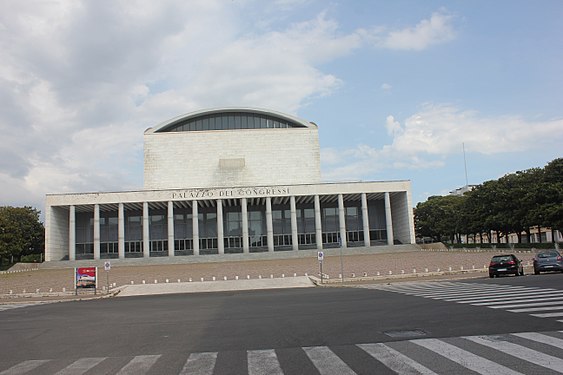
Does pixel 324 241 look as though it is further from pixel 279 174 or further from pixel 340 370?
pixel 340 370

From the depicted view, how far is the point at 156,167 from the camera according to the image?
94938mm

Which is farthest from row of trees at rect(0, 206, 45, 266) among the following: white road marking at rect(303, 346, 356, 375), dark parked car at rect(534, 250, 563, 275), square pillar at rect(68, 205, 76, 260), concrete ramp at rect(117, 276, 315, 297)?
white road marking at rect(303, 346, 356, 375)

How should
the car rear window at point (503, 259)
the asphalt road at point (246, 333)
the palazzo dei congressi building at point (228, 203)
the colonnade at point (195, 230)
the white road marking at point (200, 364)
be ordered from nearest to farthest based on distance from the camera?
the white road marking at point (200, 364)
the asphalt road at point (246, 333)
the car rear window at point (503, 259)
the colonnade at point (195, 230)
the palazzo dei congressi building at point (228, 203)

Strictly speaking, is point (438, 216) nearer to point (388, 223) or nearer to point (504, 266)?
point (388, 223)

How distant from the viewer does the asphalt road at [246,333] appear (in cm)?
898

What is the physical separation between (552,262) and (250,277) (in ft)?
76.1

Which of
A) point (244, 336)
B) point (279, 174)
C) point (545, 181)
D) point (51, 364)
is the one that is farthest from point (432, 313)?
point (279, 174)

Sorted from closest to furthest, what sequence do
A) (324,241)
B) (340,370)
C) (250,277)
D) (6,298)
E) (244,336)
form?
1. (340,370)
2. (244,336)
3. (6,298)
4. (250,277)
5. (324,241)

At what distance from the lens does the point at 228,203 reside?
88312 millimetres

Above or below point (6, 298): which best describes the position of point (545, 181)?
above

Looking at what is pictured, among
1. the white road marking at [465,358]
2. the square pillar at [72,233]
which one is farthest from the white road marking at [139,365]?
the square pillar at [72,233]

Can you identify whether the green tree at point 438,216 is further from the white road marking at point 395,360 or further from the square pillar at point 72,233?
the white road marking at point 395,360

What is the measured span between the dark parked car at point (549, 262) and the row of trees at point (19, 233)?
235 ft

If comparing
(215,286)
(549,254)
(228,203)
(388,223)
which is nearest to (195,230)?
(228,203)
